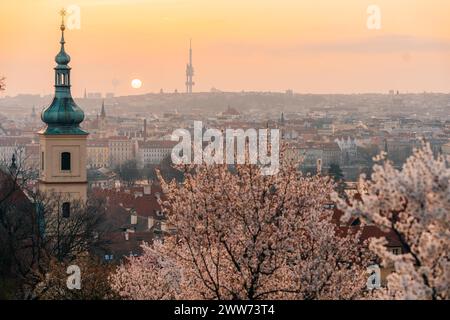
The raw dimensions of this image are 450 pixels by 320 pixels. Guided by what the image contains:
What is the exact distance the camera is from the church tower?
141ft

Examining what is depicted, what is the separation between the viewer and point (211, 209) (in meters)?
18.8

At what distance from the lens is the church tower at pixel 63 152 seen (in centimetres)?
4312

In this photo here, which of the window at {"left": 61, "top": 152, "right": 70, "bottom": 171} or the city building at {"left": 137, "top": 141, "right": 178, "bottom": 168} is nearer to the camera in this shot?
the window at {"left": 61, "top": 152, "right": 70, "bottom": 171}

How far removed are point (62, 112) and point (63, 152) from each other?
1.28 m

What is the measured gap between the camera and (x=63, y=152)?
4366 cm

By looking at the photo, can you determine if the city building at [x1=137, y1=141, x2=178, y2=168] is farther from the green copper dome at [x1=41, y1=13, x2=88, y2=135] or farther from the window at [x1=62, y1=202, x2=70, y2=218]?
the window at [x1=62, y1=202, x2=70, y2=218]

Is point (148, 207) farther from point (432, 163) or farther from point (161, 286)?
point (432, 163)

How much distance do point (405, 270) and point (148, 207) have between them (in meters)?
49.0

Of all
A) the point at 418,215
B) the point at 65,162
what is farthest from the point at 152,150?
the point at 418,215

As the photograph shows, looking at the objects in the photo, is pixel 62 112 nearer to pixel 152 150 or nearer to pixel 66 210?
pixel 66 210

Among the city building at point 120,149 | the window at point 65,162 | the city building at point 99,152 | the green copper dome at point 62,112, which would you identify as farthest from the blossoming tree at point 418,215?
the city building at point 120,149

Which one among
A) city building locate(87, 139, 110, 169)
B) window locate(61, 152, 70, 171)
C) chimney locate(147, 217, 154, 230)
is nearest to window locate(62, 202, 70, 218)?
window locate(61, 152, 70, 171)
